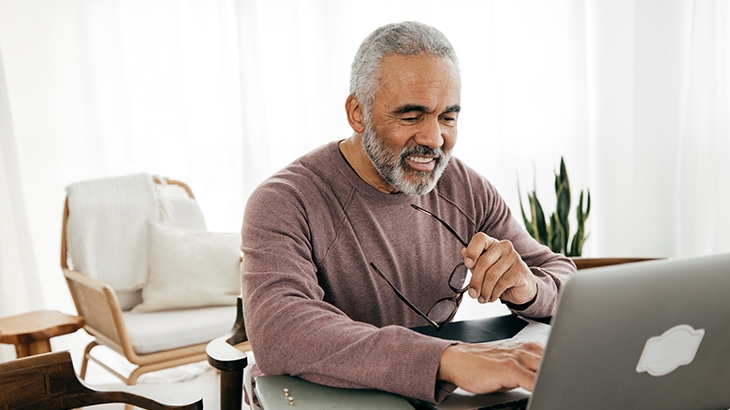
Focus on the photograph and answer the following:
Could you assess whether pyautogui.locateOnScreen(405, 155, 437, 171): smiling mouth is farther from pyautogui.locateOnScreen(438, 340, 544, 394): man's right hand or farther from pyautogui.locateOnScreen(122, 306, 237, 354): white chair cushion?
pyautogui.locateOnScreen(122, 306, 237, 354): white chair cushion

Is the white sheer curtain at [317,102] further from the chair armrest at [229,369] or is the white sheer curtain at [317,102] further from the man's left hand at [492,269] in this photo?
the man's left hand at [492,269]

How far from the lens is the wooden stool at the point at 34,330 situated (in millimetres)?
2346

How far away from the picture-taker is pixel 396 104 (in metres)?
1.47

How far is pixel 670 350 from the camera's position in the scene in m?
0.84

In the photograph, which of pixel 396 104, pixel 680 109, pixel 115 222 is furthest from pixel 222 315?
pixel 680 109

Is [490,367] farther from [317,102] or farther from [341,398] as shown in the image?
[317,102]

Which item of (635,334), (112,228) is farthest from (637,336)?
(112,228)

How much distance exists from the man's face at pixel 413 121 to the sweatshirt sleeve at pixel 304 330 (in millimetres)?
243

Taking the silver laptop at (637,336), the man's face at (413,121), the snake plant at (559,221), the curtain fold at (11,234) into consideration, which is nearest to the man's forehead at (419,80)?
the man's face at (413,121)

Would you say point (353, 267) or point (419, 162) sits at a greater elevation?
point (419, 162)

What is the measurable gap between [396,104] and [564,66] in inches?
105

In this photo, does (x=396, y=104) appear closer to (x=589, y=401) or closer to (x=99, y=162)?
(x=589, y=401)

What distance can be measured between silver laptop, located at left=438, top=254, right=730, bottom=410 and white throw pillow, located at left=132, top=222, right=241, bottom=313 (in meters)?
2.28

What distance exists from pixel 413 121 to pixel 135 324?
1691mm
